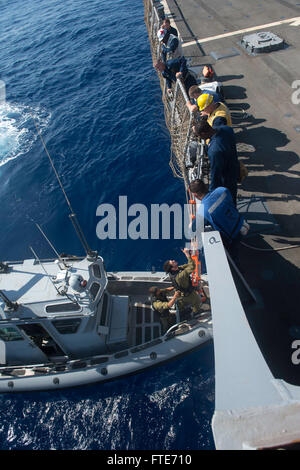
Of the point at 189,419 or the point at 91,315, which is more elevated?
the point at 91,315

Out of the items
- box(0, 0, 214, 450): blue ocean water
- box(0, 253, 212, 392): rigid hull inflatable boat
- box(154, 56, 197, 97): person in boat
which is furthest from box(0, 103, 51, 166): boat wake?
box(0, 253, 212, 392): rigid hull inflatable boat

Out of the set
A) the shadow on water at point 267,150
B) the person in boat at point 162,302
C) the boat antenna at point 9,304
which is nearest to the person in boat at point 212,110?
the shadow on water at point 267,150

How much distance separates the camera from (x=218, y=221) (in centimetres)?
622

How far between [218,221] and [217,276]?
175 centimetres

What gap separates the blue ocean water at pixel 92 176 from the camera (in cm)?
848

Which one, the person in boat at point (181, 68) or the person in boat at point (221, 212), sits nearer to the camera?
the person in boat at point (221, 212)

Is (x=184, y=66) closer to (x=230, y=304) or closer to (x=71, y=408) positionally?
(x=230, y=304)

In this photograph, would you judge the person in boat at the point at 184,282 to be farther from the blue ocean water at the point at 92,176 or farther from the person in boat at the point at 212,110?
the person in boat at the point at 212,110

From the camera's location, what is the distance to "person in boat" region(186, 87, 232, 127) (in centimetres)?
814

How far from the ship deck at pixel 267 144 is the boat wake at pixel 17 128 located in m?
12.0

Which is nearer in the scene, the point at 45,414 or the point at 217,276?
the point at 217,276

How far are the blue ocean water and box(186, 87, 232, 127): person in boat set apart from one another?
5.50 m
